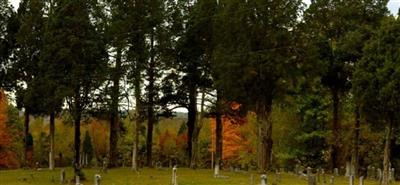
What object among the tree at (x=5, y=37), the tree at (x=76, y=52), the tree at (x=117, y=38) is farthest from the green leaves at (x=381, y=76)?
the tree at (x=5, y=37)

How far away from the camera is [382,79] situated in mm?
29359

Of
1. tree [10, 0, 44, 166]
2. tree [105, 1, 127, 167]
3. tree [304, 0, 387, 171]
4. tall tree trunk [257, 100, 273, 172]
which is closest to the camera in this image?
tall tree trunk [257, 100, 273, 172]

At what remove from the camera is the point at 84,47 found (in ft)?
123

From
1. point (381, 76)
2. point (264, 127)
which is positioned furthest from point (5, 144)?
point (381, 76)

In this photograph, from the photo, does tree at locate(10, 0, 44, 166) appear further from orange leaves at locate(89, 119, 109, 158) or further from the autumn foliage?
orange leaves at locate(89, 119, 109, 158)

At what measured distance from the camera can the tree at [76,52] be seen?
37.1 m

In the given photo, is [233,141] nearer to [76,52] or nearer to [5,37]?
[5,37]

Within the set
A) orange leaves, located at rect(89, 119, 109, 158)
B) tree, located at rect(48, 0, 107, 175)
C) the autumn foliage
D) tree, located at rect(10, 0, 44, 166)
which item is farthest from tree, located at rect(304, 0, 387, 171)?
orange leaves, located at rect(89, 119, 109, 158)

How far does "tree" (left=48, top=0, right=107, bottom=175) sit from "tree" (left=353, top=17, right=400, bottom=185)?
1591cm

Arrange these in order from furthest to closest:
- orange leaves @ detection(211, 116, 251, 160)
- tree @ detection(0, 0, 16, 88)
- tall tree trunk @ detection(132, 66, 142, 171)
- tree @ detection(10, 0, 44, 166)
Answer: orange leaves @ detection(211, 116, 251, 160), tree @ detection(0, 0, 16, 88), tree @ detection(10, 0, 44, 166), tall tree trunk @ detection(132, 66, 142, 171)

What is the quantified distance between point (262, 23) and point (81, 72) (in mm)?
11408

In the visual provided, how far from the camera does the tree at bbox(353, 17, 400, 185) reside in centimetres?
2917

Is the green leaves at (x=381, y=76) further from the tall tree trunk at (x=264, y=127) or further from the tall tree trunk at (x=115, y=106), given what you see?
the tall tree trunk at (x=115, y=106)

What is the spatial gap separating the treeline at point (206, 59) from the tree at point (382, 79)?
0.19ft
